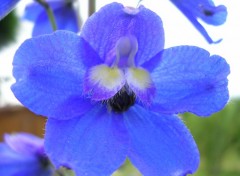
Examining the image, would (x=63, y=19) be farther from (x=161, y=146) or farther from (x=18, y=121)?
(x=18, y=121)

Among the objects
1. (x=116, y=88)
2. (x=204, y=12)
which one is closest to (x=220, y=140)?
(x=204, y=12)

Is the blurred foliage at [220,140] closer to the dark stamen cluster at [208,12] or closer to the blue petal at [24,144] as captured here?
the blue petal at [24,144]

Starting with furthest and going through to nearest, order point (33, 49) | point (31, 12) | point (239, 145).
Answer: point (239, 145) < point (31, 12) < point (33, 49)

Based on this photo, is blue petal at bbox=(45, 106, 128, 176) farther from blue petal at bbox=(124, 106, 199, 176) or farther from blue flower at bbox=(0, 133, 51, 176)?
blue flower at bbox=(0, 133, 51, 176)

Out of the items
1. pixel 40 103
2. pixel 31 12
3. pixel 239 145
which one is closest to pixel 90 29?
pixel 40 103

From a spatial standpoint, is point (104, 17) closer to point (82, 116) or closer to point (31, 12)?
point (82, 116)

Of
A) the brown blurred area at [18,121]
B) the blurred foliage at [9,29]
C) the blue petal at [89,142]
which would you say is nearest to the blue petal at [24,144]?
the blue petal at [89,142]

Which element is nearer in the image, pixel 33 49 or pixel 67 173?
pixel 33 49
